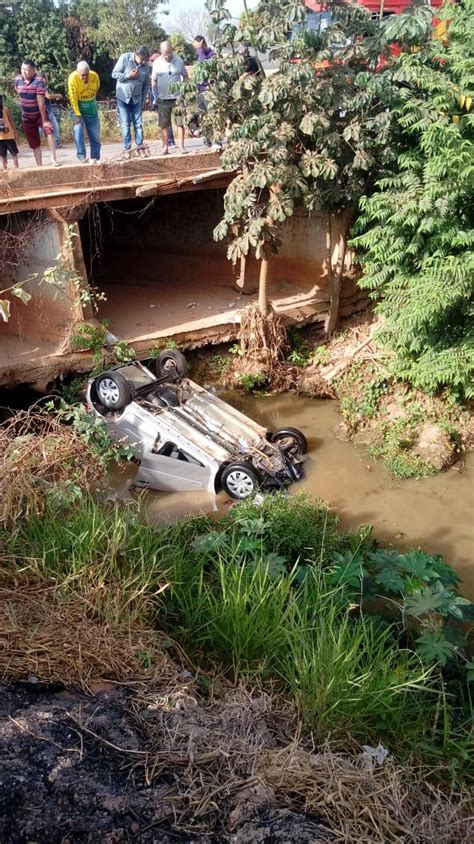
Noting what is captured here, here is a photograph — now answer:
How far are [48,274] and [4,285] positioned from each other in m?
4.42

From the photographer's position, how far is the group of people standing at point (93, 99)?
32.3 feet

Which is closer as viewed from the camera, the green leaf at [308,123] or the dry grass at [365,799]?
the dry grass at [365,799]

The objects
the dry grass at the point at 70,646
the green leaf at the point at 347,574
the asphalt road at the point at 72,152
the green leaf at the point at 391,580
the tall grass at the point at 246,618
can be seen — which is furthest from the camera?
the asphalt road at the point at 72,152

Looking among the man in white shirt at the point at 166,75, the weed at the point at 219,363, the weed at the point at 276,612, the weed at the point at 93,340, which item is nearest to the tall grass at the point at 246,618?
the weed at the point at 276,612

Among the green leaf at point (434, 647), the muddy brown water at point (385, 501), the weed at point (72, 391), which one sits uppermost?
the green leaf at point (434, 647)

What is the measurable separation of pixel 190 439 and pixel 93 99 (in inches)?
236

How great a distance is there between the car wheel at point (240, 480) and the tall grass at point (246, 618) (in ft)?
9.94

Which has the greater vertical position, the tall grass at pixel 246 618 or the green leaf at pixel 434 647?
the tall grass at pixel 246 618

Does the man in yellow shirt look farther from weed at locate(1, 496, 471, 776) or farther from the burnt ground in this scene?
the burnt ground

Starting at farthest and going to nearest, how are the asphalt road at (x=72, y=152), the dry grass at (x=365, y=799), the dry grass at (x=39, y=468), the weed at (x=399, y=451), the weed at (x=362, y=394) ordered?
the asphalt road at (x=72, y=152), the weed at (x=362, y=394), the weed at (x=399, y=451), the dry grass at (x=39, y=468), the dry grass at (x=365, y=799)

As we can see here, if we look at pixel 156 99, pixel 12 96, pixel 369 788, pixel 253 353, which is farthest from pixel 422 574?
pixel 12 96

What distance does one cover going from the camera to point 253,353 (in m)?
11.0

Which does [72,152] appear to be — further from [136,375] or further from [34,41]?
[34,41]

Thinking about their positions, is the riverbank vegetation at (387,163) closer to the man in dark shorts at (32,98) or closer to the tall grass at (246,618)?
the man in dark shorts at (32,98)
